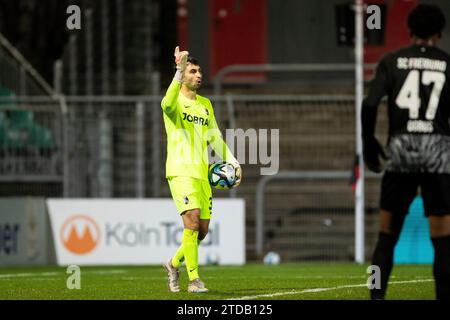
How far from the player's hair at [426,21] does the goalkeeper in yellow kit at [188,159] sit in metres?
2.72

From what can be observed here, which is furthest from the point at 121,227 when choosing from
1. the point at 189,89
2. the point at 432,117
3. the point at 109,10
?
the point at 432,117

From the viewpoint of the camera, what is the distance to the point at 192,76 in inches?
452

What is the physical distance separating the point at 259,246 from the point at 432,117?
13298 millimetres

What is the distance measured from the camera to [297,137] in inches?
989

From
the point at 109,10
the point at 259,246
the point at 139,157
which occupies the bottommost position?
the point at 259,246

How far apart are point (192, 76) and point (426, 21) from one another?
3041 millimetres

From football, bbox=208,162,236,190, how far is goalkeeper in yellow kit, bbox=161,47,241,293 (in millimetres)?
183

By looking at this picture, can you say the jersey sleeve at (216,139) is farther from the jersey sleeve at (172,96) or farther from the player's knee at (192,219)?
the player's knee at (192,219)

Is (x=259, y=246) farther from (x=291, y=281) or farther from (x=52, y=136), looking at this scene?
(x=291, y=281)

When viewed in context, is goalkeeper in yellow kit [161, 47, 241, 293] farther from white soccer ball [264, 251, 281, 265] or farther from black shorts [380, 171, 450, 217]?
white soccer ball [264, 251, 281, 265]

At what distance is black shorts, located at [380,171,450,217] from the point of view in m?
8.94
